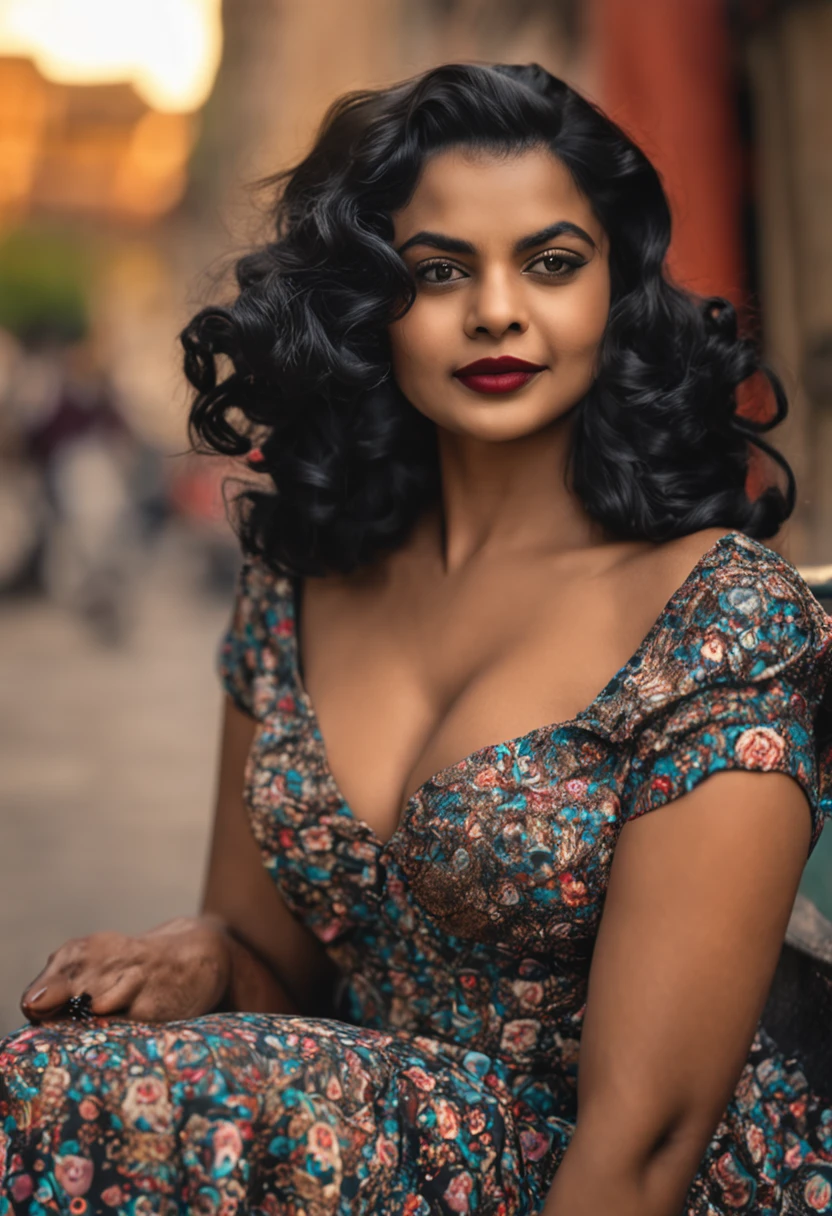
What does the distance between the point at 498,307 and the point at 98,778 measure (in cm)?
505

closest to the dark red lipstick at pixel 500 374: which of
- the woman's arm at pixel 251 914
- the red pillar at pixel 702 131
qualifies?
the woman's arm at pixel 251 914

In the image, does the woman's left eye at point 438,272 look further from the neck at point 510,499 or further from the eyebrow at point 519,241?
the neck at point 510,499

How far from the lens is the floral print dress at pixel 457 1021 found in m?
1.58

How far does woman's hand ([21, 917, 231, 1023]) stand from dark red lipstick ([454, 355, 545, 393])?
2.91ft

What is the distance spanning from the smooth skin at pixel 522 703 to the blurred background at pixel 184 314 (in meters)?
0.48

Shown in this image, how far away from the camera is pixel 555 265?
2.02 meters

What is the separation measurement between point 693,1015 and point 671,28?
485 centimetres

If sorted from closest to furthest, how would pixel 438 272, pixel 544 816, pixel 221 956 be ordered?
pixel 544 816, pixel 438 272, pixel 221 956

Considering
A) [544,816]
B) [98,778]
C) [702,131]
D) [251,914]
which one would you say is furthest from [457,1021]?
[98,778]

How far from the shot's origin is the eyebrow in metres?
1.98

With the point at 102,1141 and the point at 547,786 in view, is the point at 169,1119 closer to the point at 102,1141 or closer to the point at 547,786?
the point at 102,1141

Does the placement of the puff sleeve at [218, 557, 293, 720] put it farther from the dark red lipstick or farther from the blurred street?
the blurred street

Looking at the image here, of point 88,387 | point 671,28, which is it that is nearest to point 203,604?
point 88,387

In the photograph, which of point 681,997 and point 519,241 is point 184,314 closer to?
point 519,241
